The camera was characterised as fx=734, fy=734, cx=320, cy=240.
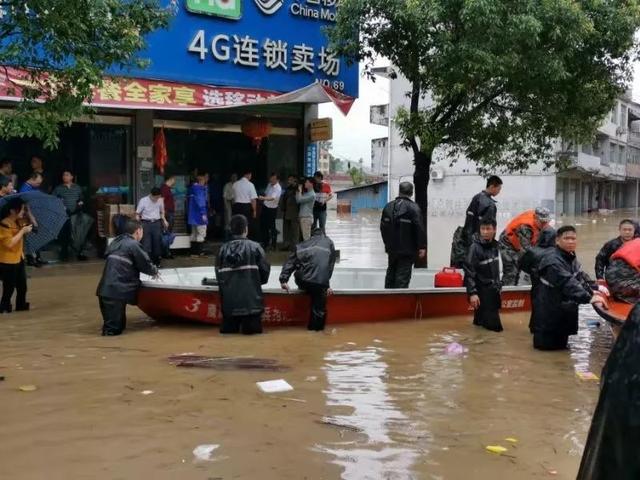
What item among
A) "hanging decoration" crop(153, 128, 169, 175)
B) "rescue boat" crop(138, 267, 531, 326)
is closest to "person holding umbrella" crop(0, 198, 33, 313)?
"rescue boat" crop(138, 267, 531, 326)

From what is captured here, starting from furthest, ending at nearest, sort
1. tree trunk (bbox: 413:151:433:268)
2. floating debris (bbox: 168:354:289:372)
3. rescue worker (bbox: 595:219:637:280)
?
tree trunk (bbox: 413:151:433:268) → rescue worker (bbox: 595:219:637:280) → floating debris (bbox: 168:354:289:372)

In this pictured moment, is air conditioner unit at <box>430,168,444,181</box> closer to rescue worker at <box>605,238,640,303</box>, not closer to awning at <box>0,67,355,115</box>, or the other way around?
awning at <box>0,67,355,115</box>

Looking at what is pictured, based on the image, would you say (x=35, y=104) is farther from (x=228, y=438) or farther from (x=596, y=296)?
(x=596, y=296)

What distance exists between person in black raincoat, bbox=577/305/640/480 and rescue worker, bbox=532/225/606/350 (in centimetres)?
595

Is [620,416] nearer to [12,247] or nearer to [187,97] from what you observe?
[12,247]


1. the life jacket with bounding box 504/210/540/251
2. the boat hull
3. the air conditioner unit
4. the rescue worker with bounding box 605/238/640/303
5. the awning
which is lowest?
the boat hull

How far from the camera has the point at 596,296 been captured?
243 inches

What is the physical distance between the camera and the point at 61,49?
6.84 metres

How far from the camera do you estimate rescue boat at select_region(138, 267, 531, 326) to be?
8.02 metres

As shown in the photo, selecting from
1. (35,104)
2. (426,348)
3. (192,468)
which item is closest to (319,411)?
(192,468)

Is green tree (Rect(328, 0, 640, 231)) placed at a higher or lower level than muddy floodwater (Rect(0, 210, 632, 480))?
higher

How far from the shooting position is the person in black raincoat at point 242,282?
7.70 meters

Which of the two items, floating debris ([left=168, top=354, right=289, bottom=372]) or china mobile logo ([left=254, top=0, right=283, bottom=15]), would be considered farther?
china mobile logo ([left=254, top=0, right=283, bottom=15])

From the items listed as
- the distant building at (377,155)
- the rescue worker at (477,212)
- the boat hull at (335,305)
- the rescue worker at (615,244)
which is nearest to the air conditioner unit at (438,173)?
the rescue worker at (477,212)
